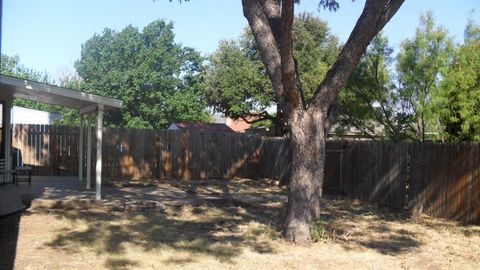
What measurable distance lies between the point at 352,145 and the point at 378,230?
5.57 m

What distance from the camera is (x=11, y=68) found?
4634cm

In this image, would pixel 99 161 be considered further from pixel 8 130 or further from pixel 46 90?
pixel 8 130

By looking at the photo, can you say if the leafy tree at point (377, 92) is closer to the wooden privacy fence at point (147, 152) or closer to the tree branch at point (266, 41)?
the wooden privacy fence at point (147, 152)

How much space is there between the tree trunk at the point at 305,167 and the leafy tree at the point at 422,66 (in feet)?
22.3

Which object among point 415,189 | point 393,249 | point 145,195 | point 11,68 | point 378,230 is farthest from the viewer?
point 11,68

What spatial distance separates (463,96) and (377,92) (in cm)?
419

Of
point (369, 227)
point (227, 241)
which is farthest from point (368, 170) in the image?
point (227, 241)

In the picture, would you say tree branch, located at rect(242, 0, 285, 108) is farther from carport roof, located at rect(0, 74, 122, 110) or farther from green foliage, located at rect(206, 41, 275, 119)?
green foliage, located at rect(206, 41, 275, 119)

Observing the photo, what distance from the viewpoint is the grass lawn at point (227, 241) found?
733cm

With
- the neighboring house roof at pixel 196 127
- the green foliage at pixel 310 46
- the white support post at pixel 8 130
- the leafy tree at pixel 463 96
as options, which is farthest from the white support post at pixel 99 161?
the neighboring house roof at pixel 196 127

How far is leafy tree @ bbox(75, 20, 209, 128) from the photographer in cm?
3903

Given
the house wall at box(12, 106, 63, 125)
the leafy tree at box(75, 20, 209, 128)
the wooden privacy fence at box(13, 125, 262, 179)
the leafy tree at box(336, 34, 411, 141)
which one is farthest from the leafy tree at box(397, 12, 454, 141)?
the leafy tree at box(75, 20, 209, 128)

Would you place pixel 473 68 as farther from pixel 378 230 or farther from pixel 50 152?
pixel 50 152

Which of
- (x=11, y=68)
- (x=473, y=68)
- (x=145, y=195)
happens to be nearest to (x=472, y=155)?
(x=473, y=68)
